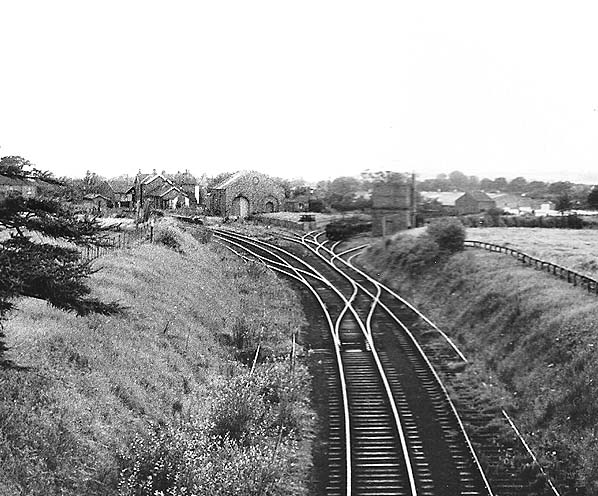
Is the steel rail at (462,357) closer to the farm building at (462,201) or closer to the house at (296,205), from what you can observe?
the farm building at (462,201)

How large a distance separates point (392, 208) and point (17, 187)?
4373 cm

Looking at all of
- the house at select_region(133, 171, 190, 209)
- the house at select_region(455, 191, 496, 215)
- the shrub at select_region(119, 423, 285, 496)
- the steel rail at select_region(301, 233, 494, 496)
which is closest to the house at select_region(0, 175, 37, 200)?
the shrub at select_region(119, 423, 285, 496)

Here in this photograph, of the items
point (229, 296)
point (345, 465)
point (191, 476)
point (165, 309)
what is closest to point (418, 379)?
point (345, 465)

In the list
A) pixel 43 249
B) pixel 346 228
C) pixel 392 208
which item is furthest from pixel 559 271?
pixel 346 228

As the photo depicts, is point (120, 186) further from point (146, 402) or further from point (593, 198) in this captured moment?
point (146, 402)

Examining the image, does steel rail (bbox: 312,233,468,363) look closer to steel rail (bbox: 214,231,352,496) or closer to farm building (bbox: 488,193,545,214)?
steel rail (bbox: 214,231,352,496)

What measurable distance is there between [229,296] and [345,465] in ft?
54.4

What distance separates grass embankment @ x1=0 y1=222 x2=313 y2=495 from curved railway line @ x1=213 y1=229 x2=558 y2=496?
999 millimetres

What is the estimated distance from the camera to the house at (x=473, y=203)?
201 ft

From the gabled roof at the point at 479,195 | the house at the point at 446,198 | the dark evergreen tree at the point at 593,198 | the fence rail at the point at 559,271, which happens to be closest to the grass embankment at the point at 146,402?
the fence rail at the point at 559,271

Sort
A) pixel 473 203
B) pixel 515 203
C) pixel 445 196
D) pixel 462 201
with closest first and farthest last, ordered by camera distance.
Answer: pixel 445 196 → pixel 462 201 → pixel 473 203 → pixel 515 203

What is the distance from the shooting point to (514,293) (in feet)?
81.4

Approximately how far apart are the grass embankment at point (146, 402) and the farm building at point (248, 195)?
50.0 meters

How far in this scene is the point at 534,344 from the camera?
20.2 m
